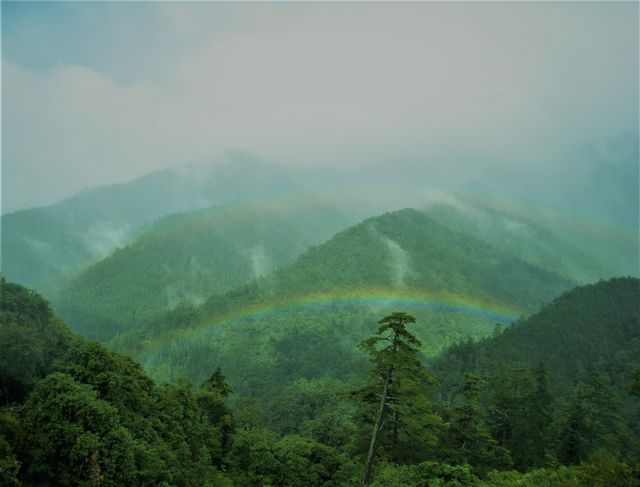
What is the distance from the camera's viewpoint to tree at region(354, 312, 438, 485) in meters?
23.4

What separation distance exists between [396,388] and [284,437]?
14.7m

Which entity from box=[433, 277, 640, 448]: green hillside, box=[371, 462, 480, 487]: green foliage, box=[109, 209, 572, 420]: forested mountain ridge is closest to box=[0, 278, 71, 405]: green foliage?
box=[371, 462, 480, 487]: green foliage

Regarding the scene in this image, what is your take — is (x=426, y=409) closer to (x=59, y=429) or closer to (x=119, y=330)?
(x=59, y=429)

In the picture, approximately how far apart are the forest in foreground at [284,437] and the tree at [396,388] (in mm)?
72

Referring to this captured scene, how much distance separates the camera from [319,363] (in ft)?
434

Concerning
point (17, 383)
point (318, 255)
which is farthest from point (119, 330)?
point (17, 383)

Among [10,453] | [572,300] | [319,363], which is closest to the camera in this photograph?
[10,453]

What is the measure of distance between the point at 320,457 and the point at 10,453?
16.0 meters

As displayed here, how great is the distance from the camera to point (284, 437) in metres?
36.3

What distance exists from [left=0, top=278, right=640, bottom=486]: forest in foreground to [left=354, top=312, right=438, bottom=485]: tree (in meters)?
0.07

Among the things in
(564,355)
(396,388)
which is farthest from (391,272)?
(396,388)

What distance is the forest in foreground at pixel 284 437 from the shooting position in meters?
21.3

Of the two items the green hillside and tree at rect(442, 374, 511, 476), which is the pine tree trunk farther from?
the green hillside

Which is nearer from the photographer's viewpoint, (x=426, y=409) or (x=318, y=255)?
(x=426, y=409)
